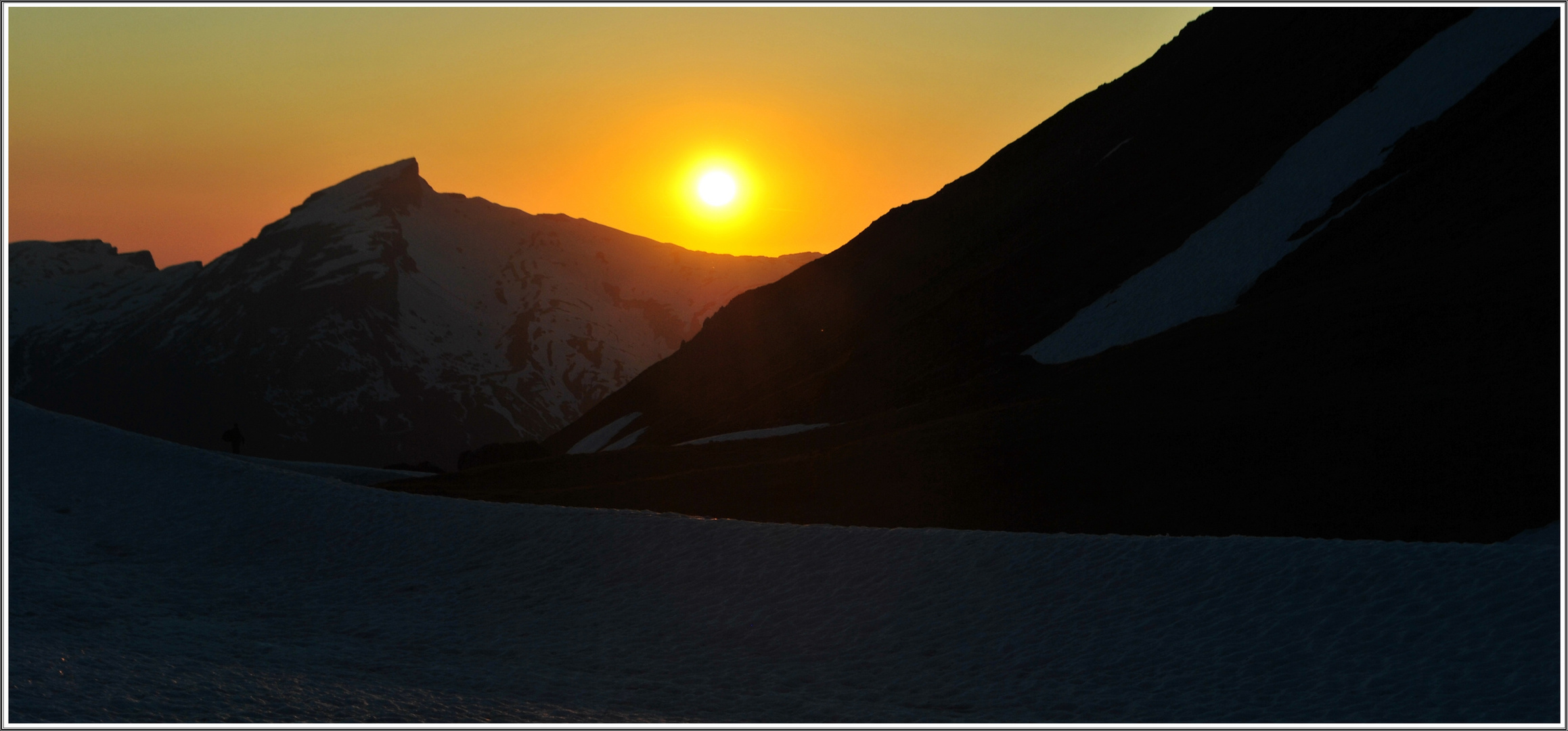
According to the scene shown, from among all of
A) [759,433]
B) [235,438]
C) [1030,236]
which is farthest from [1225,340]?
[235,438]

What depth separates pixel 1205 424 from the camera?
38.9 m

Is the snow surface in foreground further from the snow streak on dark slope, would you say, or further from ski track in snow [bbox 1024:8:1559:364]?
the snow streak on dark slope

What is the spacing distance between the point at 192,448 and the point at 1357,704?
3403 cm

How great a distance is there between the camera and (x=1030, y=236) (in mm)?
86125

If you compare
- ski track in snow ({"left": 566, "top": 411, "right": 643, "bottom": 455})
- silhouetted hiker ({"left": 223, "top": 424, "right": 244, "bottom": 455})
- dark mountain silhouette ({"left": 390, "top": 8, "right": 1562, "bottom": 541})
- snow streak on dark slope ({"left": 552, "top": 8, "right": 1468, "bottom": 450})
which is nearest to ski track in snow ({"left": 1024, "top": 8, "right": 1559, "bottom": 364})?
dark mountain silhouette ({"left": 390, "top": 8, "right": 1562, "bottom": 541})

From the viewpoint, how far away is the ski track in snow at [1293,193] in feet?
187

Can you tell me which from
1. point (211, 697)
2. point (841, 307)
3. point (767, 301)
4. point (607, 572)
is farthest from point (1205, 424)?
point (767, 301)

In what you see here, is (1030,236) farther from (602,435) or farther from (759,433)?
(602,435)

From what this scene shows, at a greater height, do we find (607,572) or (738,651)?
(607,572)

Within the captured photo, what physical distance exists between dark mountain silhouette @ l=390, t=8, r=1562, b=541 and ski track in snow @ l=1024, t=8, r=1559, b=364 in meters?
0.24

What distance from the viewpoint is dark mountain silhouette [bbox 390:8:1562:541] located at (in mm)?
34500

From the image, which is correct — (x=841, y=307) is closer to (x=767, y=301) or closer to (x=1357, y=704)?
(x=767, y=301)

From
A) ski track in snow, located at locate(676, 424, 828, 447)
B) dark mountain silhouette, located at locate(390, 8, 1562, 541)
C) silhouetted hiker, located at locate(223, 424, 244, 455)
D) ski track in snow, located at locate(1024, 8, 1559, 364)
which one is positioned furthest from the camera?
silhouetted hiker, located at locate(223, 424, 244, 455)

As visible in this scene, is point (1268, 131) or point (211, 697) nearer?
point (211, 697)
